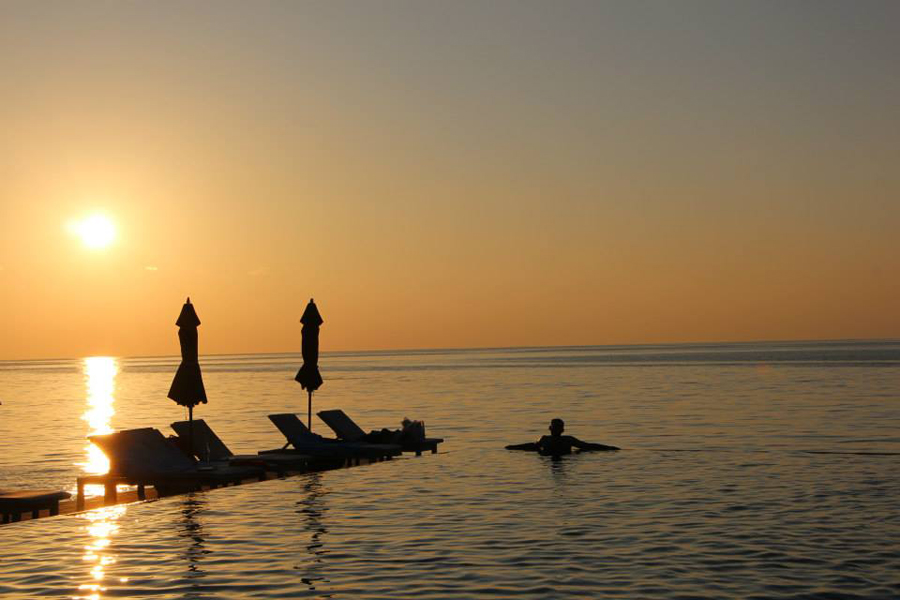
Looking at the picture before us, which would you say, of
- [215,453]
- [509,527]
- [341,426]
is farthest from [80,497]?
[341,426]

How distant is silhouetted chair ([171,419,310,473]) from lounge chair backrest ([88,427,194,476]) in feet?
2.14

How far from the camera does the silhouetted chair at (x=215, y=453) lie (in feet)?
65.3

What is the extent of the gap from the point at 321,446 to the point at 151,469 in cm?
537

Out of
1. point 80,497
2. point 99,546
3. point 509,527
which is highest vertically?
point 80,497

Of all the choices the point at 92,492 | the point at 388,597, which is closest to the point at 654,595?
the point at 388,597

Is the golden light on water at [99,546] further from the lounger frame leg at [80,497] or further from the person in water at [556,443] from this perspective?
the person in water at [556,443]

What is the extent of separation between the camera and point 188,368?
2036cm

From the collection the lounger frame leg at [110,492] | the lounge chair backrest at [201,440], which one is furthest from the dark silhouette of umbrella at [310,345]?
the lounger frame leg at [110,492]

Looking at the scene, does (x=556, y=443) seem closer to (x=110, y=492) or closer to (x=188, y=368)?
(x=188, y=368)

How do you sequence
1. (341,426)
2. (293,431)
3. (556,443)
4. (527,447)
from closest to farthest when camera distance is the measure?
(293,431) → (556,443) → (527,447) → (341,426)

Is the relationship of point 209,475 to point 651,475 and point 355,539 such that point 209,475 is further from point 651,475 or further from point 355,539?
point 651,475

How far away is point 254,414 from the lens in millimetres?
44094

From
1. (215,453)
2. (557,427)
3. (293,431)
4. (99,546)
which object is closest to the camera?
(99,546)

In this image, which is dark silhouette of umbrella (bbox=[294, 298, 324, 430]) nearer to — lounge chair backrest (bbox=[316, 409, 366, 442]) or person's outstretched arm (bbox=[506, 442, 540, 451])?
lounge chair backrest (bbox=[316, 409, 366, 442])
